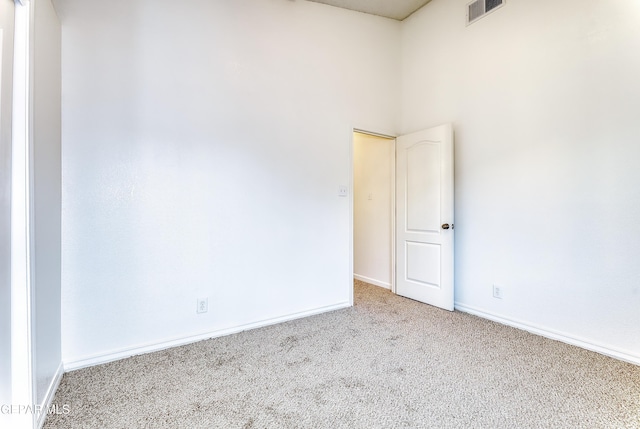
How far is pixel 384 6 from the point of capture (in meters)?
3.31

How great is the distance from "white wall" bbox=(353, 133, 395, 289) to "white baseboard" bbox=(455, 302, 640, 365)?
1.15 meters

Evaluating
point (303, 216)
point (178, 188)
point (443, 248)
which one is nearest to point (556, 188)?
point (443, 248)

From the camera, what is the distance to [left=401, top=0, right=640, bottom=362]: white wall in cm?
210

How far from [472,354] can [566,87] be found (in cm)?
213

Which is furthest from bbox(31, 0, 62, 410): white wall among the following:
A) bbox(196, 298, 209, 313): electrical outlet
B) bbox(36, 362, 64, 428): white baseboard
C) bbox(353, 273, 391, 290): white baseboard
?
bbox(353, 273, 391, 290): white baseboard

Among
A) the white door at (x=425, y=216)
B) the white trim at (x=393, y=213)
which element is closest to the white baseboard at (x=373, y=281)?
the white trim at (x=393, y=213)

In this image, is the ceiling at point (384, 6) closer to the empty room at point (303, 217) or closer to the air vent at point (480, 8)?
the empty room at point (303, 217)

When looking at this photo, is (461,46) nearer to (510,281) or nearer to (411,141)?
(411,141)

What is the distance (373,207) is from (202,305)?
2.49 metres

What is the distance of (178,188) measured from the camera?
Answer: 91.0 inches

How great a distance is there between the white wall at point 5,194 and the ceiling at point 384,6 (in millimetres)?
2567

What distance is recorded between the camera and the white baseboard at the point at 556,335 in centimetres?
208

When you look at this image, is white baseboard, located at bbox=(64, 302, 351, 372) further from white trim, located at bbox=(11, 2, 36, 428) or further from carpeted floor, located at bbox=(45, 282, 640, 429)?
white trim, located at bbox=(11, 2, 36, 428)

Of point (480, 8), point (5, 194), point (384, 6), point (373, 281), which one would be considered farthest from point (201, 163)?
point (480, 8)
